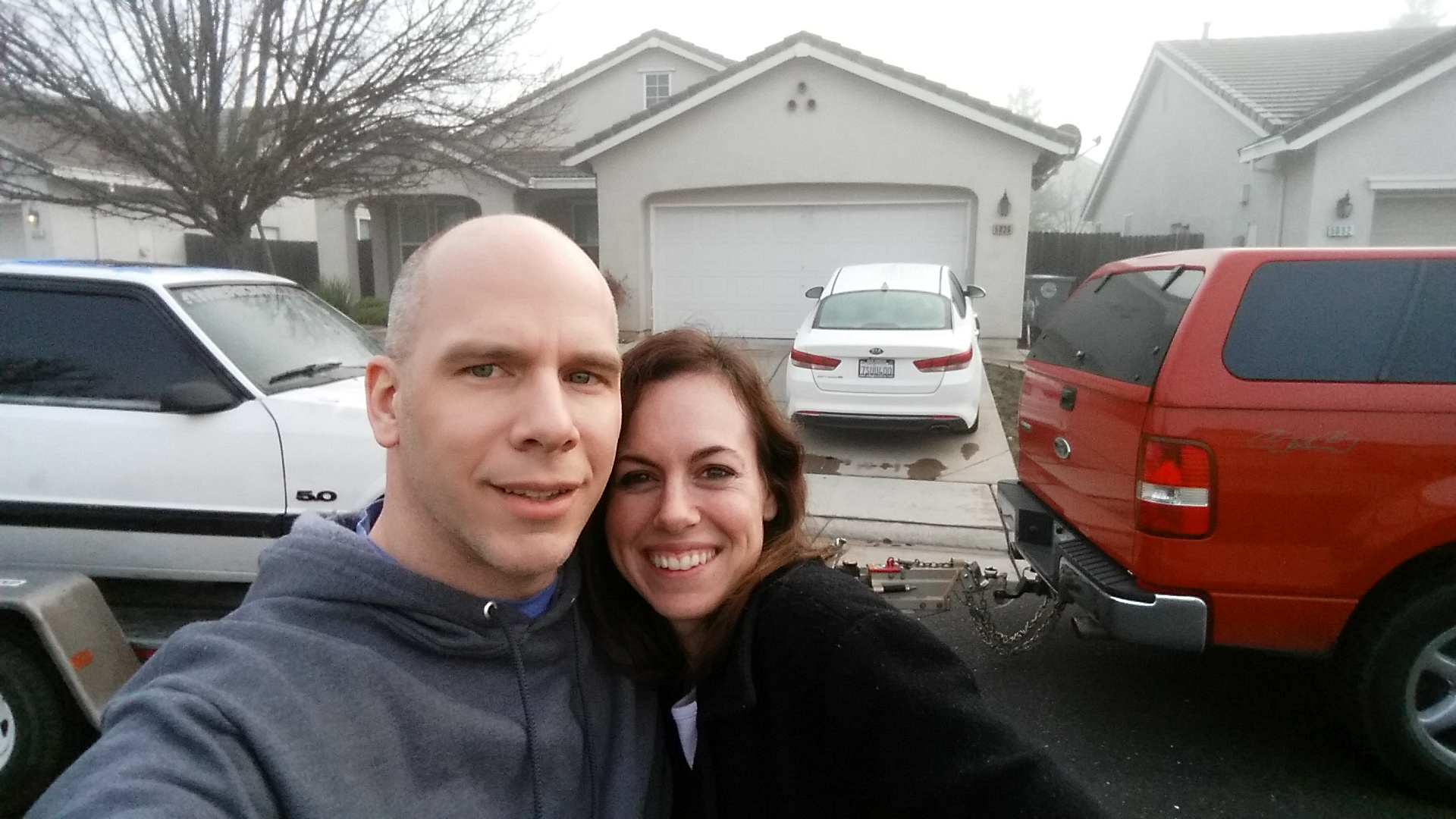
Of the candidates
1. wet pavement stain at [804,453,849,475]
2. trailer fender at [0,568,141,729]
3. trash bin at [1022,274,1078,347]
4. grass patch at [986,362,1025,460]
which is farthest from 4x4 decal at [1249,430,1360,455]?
trash bin at [1022,274,1078,347]

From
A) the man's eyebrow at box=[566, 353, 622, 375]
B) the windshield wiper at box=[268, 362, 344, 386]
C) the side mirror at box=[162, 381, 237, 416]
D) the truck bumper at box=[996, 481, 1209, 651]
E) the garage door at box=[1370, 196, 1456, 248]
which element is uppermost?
the garage door at box=[1370, 196, 1456, 248]

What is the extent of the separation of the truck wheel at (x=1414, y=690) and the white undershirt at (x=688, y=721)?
276cm

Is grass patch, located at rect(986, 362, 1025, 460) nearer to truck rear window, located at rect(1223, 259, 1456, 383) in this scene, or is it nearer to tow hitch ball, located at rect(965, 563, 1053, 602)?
tow hitch ball, located at rect(965, 563, 1053, 602)

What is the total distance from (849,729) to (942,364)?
6.78 meters

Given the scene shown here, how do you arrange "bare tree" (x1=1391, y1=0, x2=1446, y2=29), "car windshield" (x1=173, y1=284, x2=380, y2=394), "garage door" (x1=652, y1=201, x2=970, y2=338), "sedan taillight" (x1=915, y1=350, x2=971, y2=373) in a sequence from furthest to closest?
"bare tree" (x1=1391, y1=0, x2=1446, y2=29)
"garage door" (x1=652, y1=201, x2=970, y2=338)
"sedan taillight" (x1=915, y1=350, x2=971, y2=373)
"car windshield" (x1=173, y1=284, x2=380, y2=394)

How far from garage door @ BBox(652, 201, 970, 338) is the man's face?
492 inches

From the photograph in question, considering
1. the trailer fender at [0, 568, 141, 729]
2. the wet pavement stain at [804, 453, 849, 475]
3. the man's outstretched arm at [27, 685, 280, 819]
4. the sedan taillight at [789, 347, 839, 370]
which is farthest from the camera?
the sedan taillight at [789, 347, 839, 370]

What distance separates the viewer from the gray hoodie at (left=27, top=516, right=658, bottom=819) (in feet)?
3.55

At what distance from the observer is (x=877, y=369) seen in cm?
794

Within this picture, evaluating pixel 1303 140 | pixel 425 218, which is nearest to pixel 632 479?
pixel 1303 140

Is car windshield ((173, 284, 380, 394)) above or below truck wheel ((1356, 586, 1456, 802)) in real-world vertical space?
above

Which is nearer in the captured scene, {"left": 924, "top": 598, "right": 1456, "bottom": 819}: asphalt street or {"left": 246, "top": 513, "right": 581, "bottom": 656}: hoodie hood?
{"left": 246, "top": 513, "right": 581, "bottom": 656}: hoodie hood

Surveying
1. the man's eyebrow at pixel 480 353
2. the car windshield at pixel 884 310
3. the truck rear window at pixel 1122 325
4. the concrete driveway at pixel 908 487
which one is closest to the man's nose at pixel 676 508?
the man's eyebrow at pixel 480 353

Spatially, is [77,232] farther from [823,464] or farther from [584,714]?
[584,714]
